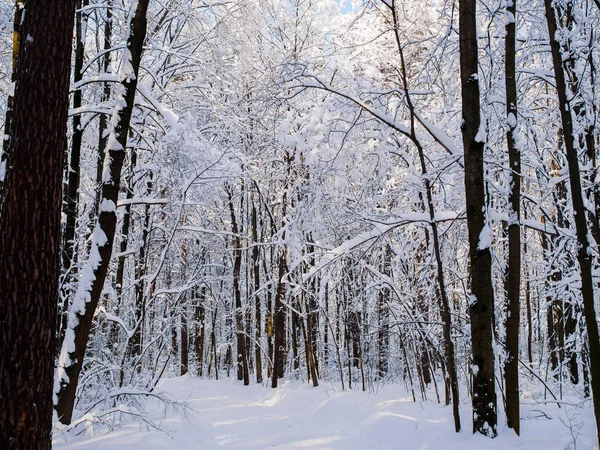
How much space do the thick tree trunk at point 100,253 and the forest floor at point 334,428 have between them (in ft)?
1.97

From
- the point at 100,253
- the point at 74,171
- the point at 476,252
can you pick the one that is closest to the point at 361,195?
the point at 476,252

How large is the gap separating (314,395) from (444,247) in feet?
18.6

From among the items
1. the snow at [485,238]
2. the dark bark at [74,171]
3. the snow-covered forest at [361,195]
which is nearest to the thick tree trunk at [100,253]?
the snow-covered forest at [361,195]

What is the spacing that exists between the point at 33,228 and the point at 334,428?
500 centimetres

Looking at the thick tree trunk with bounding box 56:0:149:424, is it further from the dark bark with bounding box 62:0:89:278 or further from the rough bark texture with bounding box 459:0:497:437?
the rough bark texture with bounding box 459:0:497:437

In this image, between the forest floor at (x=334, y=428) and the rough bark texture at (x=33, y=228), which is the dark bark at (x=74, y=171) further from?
the rough bark texture at (x=33, y=228)

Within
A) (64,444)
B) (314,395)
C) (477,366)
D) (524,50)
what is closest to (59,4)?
(64,444)

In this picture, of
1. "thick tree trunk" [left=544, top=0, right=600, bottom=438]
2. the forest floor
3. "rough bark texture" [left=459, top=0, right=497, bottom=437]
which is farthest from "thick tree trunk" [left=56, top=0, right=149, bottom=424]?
"thick tree trunk" [left=544, top=0, right=600, bottom=438]

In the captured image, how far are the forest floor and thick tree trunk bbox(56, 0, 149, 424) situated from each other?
0.60 metres

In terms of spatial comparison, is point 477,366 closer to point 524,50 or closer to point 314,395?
point 524,50

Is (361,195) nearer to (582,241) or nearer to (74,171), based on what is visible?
(582,241)

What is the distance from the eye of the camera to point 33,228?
10.1ft

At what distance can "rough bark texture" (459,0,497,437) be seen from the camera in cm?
421

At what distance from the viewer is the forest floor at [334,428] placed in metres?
4.16
